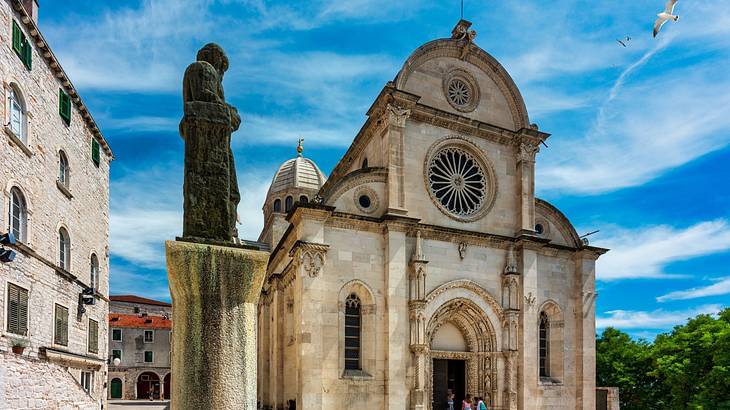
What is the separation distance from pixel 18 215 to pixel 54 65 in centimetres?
571

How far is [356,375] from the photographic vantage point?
20312 millimetres

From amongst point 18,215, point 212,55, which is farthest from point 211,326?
point 18,215

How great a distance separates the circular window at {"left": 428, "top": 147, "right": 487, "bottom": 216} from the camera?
23969 mm

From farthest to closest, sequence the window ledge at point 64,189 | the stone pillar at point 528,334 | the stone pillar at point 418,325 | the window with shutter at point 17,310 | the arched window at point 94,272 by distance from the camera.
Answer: the stone pillar at point 528,334 < the arched window at point 94,272 < the stone pillar at point 418,325 < the window ledge at point 64,189 < the window with shutter at point 17,310

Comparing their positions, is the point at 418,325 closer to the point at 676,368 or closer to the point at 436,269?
the point at 436,269

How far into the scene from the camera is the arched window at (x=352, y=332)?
2073cm

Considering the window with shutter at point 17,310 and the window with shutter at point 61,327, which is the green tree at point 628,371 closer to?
the window with shutter at point 61,327

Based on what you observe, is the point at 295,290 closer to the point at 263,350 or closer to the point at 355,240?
the point at 355,240

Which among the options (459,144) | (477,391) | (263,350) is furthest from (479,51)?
(263,350)

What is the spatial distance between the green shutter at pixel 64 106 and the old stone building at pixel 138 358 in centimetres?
3829

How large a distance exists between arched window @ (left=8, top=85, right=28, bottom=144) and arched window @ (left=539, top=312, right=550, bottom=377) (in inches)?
874

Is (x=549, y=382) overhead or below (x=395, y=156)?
below

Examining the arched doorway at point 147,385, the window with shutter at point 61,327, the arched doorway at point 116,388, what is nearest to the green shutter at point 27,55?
the window with shutter at point 61,327

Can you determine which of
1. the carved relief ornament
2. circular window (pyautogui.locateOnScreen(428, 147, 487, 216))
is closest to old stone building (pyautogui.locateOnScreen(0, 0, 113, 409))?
the carved relief ornament
